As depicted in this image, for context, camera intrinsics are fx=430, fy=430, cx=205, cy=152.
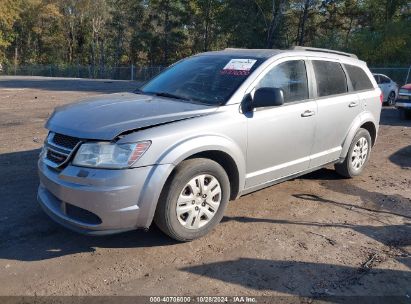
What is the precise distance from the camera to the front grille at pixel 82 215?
3613mm

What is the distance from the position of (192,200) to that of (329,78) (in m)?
2.73

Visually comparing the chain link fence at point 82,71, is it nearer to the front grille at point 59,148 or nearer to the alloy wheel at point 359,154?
the alloy wheel at point 359,154

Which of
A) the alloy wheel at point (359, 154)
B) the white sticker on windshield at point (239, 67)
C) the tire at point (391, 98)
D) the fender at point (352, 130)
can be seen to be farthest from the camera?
the tire at point (391, 98)

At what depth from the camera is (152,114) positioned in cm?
395

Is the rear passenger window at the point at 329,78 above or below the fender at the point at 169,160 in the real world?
above

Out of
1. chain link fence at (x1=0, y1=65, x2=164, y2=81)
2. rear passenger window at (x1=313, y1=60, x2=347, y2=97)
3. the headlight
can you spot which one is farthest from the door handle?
chain link fence at (x1=0, y1=65, x2=164, y2=81)

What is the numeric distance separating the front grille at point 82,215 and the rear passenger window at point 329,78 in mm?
3176

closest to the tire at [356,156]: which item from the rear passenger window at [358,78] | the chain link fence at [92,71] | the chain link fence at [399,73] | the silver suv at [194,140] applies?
the silver suv at [194,140]

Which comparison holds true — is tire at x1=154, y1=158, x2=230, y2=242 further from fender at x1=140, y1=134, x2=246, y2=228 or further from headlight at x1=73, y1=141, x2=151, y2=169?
headlight at x1=73, y1=141, x2=151, y2=169

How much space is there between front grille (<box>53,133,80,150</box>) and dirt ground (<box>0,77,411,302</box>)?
3.09 feet

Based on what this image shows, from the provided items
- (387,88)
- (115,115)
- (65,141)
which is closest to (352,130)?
(115,115)

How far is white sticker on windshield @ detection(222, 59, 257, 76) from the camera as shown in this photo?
4645 mm

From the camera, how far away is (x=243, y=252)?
399cm

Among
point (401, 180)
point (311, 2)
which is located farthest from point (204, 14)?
point (401, 180)
